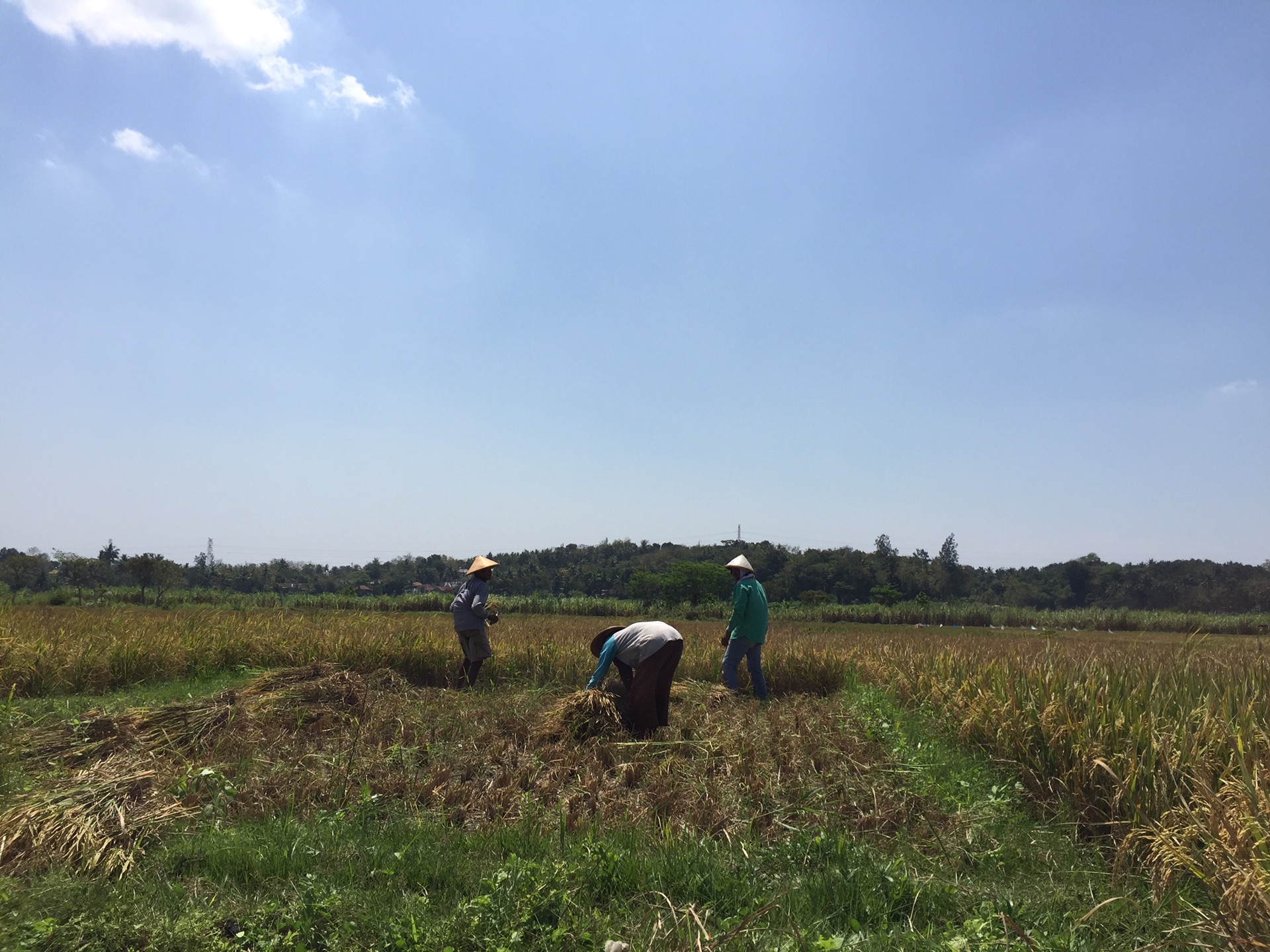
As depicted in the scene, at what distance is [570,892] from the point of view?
3.23 meters

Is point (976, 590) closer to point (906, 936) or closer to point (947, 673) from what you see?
point (947, 673)

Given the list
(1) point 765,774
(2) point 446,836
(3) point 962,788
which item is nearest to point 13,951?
(2) point 446,836

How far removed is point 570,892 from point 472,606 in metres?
6.15

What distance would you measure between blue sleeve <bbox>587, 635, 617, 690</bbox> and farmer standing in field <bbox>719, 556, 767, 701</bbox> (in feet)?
6.56

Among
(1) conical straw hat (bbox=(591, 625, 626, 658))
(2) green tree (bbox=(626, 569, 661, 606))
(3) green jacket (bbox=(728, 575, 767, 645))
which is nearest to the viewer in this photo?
(1) conical straw hat (bbox=(591, 625, 626, 658))

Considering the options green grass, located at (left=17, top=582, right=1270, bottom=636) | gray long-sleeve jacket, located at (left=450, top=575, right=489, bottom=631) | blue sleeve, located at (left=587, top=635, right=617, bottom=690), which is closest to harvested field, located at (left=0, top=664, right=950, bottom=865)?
blue sleeve, located at (left=587, top=635, right=617, bottom=690)

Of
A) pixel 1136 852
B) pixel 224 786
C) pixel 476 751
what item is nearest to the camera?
pixel 1136 852

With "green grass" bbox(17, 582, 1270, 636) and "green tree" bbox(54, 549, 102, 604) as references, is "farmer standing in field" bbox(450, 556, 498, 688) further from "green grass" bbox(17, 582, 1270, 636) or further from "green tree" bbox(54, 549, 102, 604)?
"green tree" bbox(54, 549, 102, 604)

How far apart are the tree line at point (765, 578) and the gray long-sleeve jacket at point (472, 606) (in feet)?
105

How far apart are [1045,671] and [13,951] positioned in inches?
314

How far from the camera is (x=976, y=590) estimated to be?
78.4m

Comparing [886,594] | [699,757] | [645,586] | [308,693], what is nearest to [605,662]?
[699,757]

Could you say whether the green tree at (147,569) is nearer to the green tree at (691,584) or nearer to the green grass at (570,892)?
the green tree at (691,584)

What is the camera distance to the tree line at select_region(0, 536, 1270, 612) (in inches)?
1934
